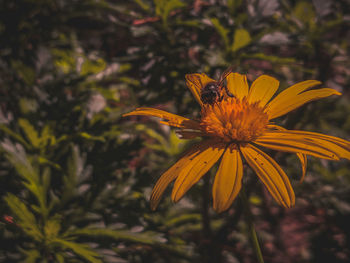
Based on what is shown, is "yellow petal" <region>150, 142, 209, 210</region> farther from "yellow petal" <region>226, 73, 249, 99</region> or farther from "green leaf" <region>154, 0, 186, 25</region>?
"green leaf" <region>154, 0, 186, 25</region>

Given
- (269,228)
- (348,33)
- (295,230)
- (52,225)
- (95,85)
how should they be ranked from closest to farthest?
(52,225) → (95,85) → (348,33) → (269,228) → (295,230)

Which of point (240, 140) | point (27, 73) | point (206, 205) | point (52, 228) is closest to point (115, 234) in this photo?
point (52, 228)

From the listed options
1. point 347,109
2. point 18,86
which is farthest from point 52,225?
point 347,109

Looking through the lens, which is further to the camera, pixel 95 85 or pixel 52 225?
pixel 95 85

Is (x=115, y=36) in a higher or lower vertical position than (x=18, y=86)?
higher

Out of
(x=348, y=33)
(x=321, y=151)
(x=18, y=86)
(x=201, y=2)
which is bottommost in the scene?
(x=321, y=151)

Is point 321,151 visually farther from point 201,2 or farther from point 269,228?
point 269,228

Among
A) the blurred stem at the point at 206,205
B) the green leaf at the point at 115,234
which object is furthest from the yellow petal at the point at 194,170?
the green leaf at the point at 115,234
